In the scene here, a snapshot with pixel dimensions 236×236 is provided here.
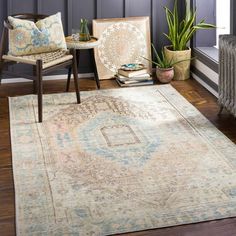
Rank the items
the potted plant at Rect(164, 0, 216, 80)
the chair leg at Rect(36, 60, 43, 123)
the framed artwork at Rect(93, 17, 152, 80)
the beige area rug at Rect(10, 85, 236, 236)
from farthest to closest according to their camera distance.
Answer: the framed artwork at Rect(93, 17, 152, 80)
the potted plant at Rect(164, 0, 216, 80)
the chair leg at Rect(36, 60, 43, 123)
the beige area rug at Rect(10, 85, 236, 236)

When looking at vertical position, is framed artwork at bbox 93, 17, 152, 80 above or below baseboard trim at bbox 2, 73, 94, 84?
above

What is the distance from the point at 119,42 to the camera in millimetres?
5312

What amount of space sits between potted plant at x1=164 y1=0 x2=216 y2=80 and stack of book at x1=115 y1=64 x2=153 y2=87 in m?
0.30

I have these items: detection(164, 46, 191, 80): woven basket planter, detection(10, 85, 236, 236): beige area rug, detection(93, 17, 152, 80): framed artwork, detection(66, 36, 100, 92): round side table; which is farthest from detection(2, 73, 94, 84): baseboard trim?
detection(164, 46, 191, 80): woven basket planter

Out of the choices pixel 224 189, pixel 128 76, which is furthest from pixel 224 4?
pixel 224 189

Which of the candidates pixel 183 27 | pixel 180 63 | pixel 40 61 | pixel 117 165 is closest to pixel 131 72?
pixel 180 63

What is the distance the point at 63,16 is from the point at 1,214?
270 centimetres

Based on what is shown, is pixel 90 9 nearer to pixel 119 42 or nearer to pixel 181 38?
pixel 119 42

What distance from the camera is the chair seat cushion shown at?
4266mm

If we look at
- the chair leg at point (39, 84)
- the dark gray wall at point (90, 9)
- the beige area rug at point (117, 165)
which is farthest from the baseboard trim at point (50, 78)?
the chair leg at point (39, 84)

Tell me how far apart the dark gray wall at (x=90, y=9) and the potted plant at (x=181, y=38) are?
16 cm

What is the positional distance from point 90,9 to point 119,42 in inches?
16.2

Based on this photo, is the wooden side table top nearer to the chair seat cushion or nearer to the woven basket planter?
the chair seat cushion

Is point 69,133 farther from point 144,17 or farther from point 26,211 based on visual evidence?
point 144,17
